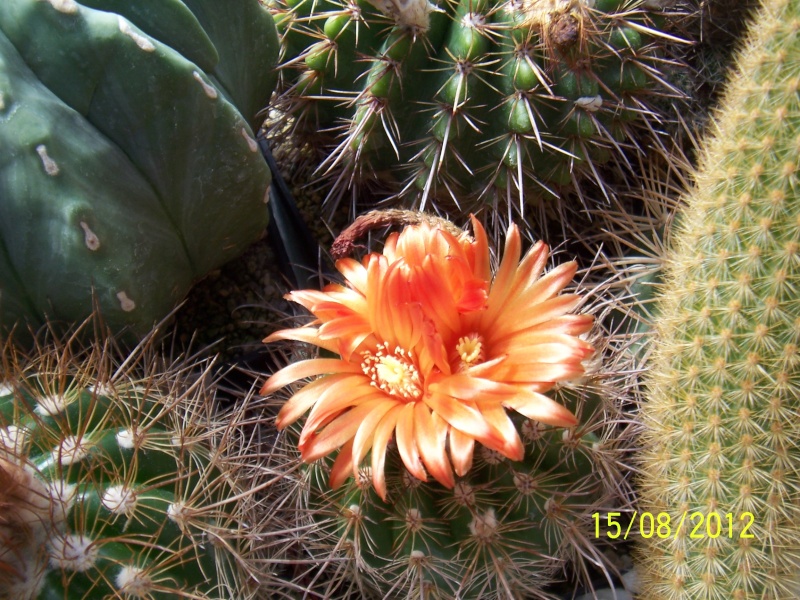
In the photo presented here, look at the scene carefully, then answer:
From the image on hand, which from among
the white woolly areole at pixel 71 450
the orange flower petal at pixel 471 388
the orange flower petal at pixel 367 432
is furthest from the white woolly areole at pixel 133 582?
the orange flower petal at pixel 471 388

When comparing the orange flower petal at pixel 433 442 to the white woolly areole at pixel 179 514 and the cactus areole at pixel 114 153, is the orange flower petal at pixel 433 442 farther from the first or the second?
the cactus areole at pixel 114 153

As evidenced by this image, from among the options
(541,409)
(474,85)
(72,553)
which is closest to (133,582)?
(72,553)

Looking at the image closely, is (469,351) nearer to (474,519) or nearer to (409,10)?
(474,519)

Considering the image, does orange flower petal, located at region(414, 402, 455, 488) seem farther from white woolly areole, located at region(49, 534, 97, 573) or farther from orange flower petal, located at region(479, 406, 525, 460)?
white woolly areole, located at region(49, 534, 97, 573)

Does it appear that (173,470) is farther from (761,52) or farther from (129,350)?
(761,52)

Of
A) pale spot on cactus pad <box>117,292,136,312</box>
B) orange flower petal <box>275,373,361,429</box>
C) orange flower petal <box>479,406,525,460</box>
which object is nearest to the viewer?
orange flower petal <box>479,406,525,460</box>

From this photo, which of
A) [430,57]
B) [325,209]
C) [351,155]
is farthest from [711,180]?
[325,209]

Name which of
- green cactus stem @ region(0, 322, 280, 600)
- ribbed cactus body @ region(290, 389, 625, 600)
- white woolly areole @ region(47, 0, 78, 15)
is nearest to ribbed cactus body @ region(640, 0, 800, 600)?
ribbed cactus body @ region(290, 389, 625, 600)
